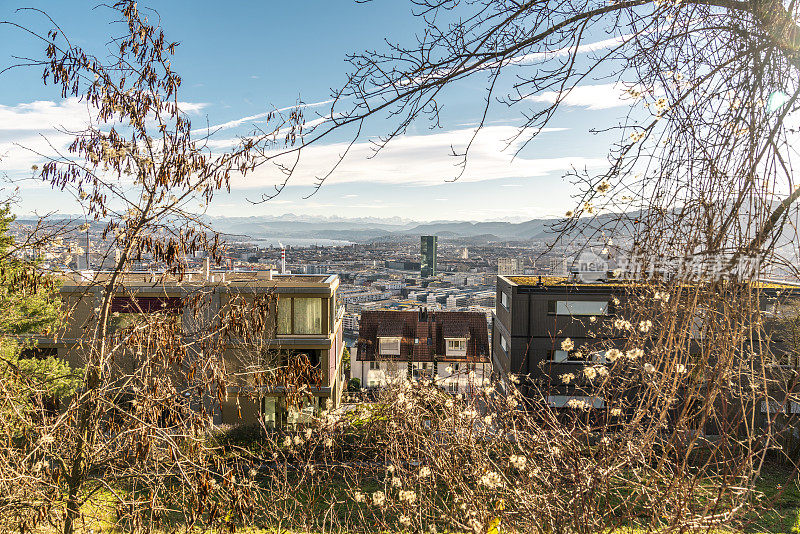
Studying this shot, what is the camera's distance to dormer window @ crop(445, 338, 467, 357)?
56.2 ft

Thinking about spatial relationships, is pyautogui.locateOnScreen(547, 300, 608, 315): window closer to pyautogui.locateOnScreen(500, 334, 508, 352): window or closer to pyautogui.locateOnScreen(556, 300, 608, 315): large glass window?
pyautogui.locateOnScreen(556, 300, 608, 315): large glass window

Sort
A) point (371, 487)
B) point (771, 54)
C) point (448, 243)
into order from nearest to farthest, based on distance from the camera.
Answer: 1. point (771, 54)
2. point (371, 487)
3. point (448, 243)

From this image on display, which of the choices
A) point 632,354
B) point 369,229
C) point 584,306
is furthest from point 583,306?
point 369,229

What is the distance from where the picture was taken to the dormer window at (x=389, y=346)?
16.8m

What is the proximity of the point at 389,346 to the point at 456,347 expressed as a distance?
2566 mm

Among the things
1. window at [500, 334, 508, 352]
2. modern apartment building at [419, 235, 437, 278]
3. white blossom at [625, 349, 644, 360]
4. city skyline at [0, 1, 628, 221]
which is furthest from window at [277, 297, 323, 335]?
modern apartment building at [419, 235, 437, 278]

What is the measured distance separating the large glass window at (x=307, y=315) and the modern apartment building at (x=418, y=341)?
13.0 ft

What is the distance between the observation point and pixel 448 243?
89.8 ft

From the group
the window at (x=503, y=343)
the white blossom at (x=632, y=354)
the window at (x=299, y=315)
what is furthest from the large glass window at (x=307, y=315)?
the white blossom at (x=632, y=354)

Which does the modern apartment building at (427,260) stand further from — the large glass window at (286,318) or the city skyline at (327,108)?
the city skyline at (327,108)

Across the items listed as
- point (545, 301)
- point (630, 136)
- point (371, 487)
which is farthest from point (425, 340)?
point (630, 136)

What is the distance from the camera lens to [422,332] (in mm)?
17922

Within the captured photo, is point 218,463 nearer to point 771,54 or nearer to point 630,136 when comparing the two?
point 630,136

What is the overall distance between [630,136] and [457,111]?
2.46 feet
